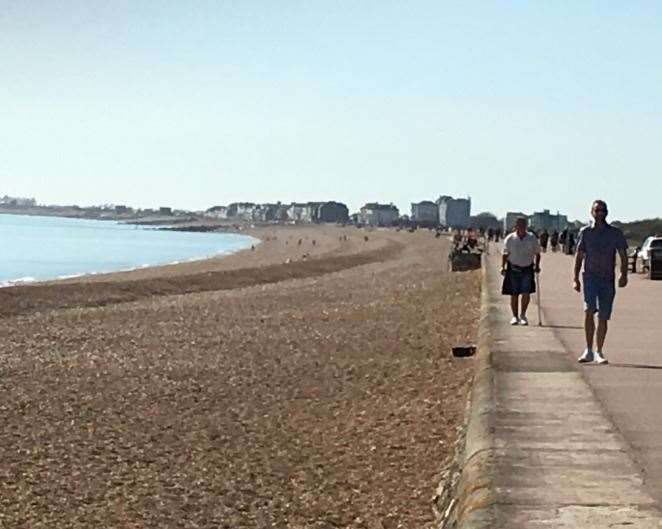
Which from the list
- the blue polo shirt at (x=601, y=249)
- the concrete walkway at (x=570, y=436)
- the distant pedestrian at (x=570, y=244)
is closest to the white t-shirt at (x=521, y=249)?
the concrete walkway at (x=570, y=436)

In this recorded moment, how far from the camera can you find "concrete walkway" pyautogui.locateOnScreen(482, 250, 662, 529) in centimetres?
617

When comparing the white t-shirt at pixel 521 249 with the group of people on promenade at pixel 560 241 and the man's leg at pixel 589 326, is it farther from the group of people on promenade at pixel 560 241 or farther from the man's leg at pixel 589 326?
the group of people on promenade at pixel 560 241

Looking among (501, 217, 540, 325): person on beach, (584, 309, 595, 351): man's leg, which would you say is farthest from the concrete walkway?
(501, 217, 540, 325): person on beach

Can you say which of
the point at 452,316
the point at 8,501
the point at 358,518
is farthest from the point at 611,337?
the point at 452,316

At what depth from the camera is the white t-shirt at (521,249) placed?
17.0 m

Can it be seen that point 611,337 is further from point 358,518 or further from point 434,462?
point 358,518

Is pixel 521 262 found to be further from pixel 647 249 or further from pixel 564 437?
pixel 647 249

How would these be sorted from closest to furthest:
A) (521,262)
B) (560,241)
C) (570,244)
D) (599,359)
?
(599,359) < (521,262) < (570,244) < (560,241)

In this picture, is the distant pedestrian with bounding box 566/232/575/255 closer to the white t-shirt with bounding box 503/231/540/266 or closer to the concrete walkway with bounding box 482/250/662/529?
the white t-shirt with bounding box 503/231/540/266

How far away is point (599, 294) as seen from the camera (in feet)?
39.7

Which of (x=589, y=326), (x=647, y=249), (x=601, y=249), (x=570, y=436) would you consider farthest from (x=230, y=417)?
(x=647, y=249)

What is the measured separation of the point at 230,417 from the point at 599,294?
443 centimetres

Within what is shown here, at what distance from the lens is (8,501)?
10000 millimetres

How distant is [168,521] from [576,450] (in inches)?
134
